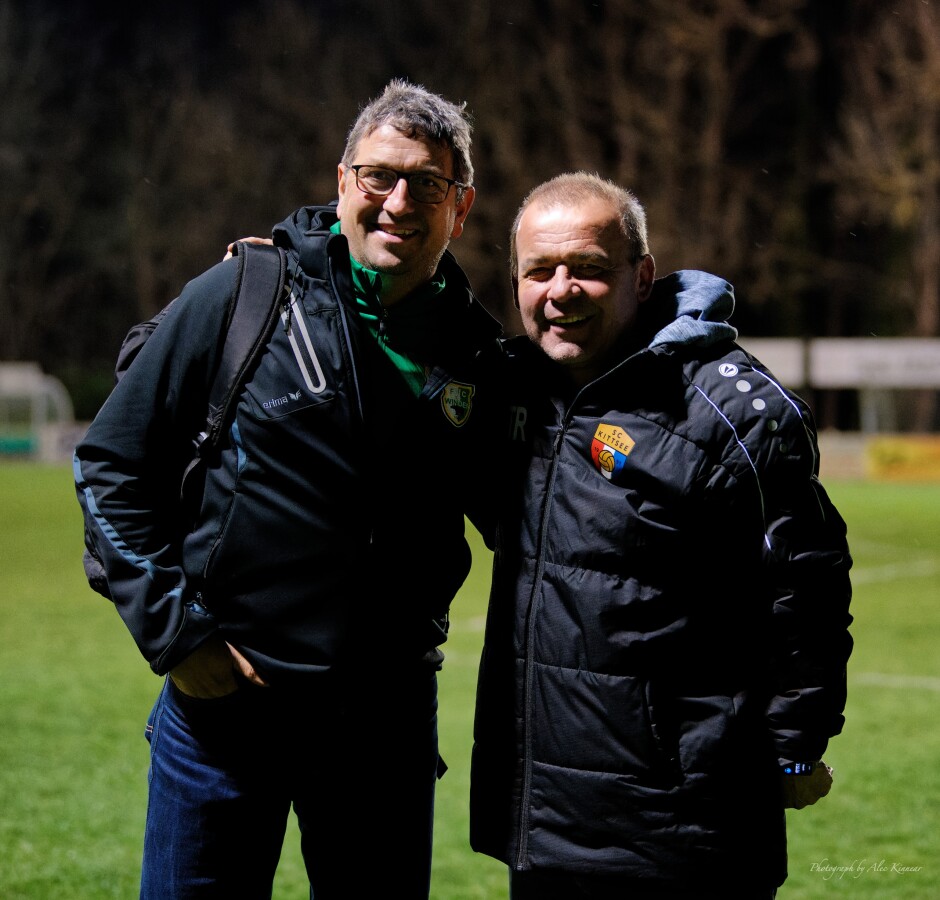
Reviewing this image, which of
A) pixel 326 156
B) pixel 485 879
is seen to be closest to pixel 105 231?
pixel 326 156

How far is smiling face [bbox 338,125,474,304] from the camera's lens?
9.38ft

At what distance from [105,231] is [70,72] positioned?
5.52 meters

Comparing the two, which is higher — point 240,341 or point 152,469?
point 240,341

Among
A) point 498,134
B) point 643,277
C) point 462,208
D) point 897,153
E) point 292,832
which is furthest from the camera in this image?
point 498,134

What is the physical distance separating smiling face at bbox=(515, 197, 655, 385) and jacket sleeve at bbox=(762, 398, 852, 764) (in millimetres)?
431

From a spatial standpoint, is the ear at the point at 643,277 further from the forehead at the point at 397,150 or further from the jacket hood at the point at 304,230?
the jacket hood at the point at 304,230

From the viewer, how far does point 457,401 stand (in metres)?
2.88

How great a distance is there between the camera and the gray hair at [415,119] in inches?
113

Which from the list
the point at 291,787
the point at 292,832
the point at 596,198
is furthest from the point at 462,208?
the point at 292,832

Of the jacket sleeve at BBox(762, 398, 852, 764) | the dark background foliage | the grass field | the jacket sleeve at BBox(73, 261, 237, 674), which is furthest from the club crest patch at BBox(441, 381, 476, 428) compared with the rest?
the dark background foliage

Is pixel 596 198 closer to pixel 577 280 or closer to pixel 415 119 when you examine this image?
pixel 577 280

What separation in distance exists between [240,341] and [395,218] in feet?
1.49

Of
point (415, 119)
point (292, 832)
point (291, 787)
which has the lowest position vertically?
point (292, 832)

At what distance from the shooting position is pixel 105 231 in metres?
44.2
